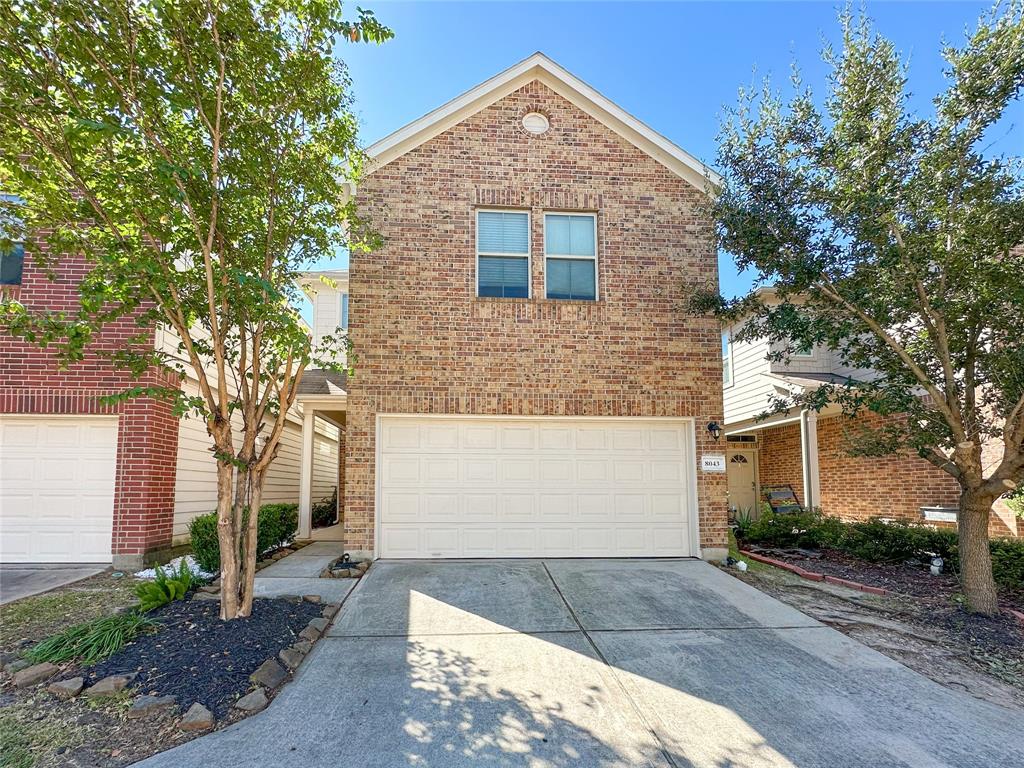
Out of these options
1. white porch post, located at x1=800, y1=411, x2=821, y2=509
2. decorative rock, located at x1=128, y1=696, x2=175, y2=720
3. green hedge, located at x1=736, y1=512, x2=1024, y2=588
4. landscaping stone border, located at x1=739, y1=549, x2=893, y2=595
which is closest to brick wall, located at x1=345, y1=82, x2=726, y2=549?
landscaping stone border, located at x1=739, y1=549, x2=893, y2=595

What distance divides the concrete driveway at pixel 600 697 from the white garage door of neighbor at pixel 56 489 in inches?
168

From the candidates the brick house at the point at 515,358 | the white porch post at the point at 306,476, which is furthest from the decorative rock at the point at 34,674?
the white porch post at the point at 306,476

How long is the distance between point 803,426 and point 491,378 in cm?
710

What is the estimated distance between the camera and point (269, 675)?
4.02 m

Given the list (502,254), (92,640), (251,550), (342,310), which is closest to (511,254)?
(502,254)

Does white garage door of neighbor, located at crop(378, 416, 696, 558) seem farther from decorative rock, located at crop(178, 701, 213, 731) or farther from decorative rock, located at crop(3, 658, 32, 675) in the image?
decorative rock, located at crop(178, 701, 213, 731)

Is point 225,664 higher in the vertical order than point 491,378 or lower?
lower

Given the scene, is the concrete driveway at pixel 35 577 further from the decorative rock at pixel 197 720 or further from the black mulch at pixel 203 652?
the decorative rock at pixel 197 720

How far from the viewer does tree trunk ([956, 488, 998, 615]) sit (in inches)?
225

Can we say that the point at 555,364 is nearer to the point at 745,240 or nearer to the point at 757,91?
the point at 745,240

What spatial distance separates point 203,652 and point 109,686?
1.99 feet

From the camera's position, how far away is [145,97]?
448 centimetres

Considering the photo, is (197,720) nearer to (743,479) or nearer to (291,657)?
(291,657)

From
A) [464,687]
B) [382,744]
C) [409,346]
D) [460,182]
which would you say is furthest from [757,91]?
[382,744]
